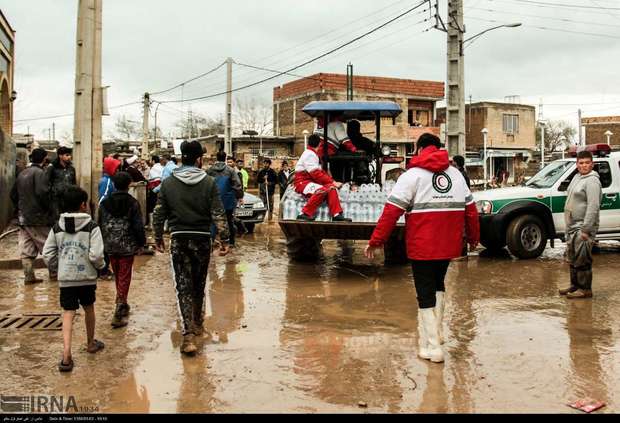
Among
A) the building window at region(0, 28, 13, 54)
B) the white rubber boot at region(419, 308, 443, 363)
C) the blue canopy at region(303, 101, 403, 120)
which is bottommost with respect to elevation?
the white rubber boot at region(419, 308, 443, 363)

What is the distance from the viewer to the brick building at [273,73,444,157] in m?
46.4

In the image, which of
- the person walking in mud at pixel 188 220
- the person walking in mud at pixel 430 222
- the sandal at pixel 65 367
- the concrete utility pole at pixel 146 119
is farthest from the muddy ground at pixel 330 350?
the concrete utility pole at pixel 146 119

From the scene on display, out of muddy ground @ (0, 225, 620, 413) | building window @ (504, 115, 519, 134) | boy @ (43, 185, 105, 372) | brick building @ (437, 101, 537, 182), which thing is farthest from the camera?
building window @ (504, 115, 519, 134)

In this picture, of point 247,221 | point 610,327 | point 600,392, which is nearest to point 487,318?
point 610,327

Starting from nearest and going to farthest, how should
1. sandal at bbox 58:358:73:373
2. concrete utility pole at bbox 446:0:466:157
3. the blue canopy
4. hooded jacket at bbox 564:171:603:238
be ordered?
sandal at bbox 58:358:73:373, hooded jacket at bbox 564:171:603:238, the blue canopy, concrete utility pole at bbox 446:0:466:157

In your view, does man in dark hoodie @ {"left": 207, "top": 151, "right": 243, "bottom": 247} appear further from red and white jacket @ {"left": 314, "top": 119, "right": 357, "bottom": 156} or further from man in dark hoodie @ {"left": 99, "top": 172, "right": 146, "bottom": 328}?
man in dark hoodie @ {"left": 99, "top": 172, "right": 146, "bottom": 328}

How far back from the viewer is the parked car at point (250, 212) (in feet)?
50.8

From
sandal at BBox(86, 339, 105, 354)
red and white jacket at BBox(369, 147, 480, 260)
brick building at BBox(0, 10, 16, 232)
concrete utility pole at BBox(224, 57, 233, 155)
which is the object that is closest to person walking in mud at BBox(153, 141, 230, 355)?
sandal at BBox(86, 339, 105, 354)

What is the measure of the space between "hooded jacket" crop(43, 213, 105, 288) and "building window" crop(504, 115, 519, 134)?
172 ft

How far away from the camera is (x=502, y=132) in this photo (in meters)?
53.8

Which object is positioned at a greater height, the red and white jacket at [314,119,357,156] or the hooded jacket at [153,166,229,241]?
the red and white jacket at [314,119,357,156]

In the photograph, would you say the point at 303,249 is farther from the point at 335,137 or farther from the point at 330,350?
the point at 330,350

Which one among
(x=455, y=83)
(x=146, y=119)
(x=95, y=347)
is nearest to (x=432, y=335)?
(x=95, y=347)

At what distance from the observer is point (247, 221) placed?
15555 millimetres
